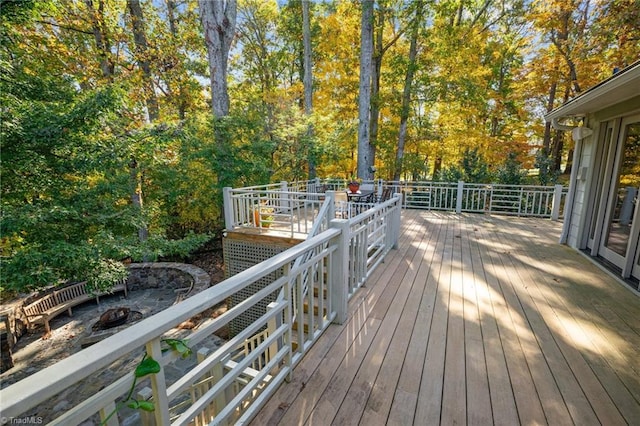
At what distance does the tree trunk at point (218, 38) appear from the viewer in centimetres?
739

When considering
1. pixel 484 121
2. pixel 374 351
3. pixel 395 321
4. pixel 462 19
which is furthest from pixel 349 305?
pixel 462 19

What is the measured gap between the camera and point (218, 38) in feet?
25.1

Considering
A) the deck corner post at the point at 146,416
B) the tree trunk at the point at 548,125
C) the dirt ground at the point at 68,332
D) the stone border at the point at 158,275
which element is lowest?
the dirt ground at the point at 68,332

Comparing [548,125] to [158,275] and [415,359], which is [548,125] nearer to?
[415,359]

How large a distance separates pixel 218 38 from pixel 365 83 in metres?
4.35

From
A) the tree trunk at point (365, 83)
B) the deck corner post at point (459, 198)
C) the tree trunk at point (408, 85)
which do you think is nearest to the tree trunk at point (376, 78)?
the tree trunk at point (408, 85)

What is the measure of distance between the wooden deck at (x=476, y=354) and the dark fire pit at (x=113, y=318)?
19.5 ft

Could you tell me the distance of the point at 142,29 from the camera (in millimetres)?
8469

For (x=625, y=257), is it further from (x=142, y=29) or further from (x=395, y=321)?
(x=142, y=29)

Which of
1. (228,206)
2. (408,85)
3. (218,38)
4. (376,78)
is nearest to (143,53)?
(218,38)

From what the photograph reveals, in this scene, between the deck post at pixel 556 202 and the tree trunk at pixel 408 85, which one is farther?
the tree trunk at pixel 408 85

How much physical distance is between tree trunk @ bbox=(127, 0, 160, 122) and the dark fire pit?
502cm

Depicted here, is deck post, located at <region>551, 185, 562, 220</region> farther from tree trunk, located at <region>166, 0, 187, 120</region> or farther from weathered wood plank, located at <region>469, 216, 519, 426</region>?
tree trunk, located at <region>166, 0, 187, 120</region>

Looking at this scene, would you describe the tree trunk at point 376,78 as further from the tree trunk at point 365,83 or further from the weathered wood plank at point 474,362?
the weathered wood plank at point 474,362
